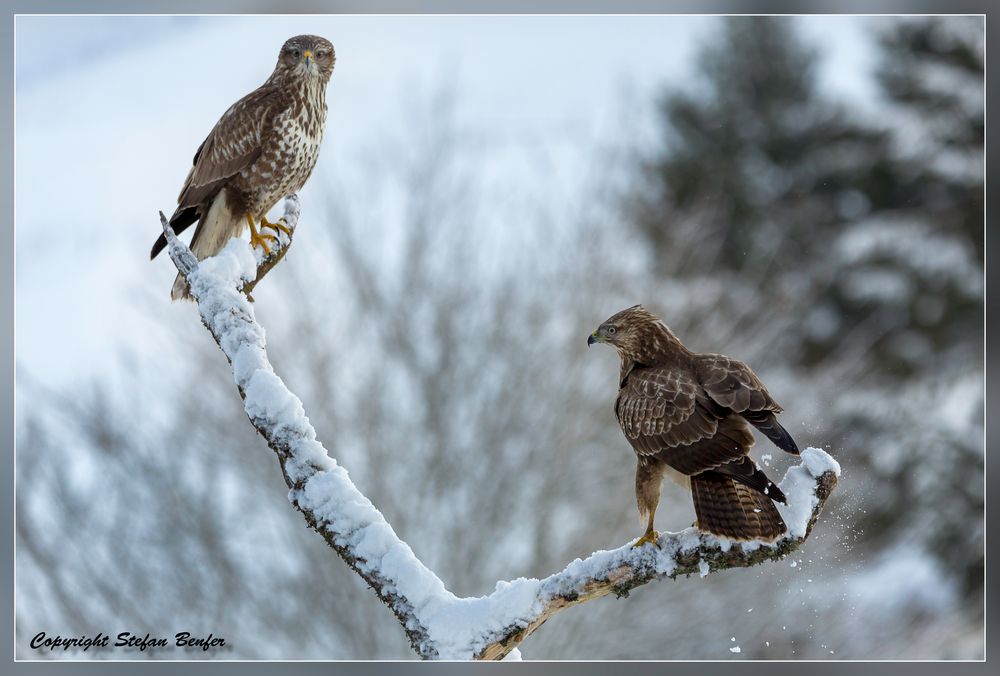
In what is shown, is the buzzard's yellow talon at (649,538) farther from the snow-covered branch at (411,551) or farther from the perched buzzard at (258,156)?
the perched buzzard at (258,156)

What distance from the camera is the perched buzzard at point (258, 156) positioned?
438 centimetres

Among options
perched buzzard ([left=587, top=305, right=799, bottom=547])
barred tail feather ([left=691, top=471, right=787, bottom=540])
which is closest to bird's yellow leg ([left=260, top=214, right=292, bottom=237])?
perched buzzard ([left=587, top=305, right=799, bottom=547])

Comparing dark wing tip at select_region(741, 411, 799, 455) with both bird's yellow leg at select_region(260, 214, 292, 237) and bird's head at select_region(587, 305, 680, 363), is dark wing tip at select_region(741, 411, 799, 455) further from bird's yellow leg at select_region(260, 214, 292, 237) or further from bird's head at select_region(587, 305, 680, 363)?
bird's yellow leg at select_region(260, 214, 292, 237)

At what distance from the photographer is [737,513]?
3311mm

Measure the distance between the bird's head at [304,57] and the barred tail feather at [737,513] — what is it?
225cm

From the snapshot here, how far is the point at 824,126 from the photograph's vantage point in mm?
16234

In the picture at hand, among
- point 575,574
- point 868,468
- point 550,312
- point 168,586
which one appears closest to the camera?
point 575,574

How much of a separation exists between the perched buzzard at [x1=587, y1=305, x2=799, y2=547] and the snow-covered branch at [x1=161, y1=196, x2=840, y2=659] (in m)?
0.10

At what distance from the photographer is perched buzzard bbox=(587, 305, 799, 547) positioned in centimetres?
332

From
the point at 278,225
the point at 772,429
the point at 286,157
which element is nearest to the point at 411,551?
the point at 772,429

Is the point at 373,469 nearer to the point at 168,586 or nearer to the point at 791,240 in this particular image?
the point at 168,586

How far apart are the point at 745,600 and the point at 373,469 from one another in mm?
3721

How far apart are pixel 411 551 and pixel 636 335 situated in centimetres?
127

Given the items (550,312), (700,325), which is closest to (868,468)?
(700,325)
